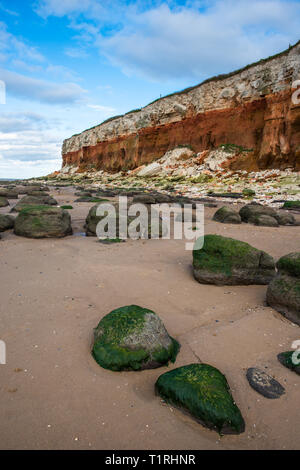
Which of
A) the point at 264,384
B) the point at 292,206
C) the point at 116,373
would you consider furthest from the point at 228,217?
the point at 116,373

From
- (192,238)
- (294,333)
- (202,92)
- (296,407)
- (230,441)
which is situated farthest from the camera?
(202,92)

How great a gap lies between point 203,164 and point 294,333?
25.0 m

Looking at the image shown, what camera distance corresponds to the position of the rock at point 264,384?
88.9 inches

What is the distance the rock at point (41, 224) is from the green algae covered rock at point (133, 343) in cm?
465

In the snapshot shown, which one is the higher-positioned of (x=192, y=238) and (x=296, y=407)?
(x=192, y=238)

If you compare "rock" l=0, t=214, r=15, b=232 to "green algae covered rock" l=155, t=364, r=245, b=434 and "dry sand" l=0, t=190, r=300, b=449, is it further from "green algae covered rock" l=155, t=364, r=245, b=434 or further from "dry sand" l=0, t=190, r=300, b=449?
"green algae covered rock" l=155, t=364, r=245, b=434

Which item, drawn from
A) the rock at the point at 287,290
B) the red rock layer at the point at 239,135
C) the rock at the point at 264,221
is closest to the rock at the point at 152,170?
the red rock layer at the point at 239,135

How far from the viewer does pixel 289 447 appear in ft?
6.01

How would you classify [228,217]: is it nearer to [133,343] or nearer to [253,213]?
[253,213]

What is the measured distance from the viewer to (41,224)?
689 cm
